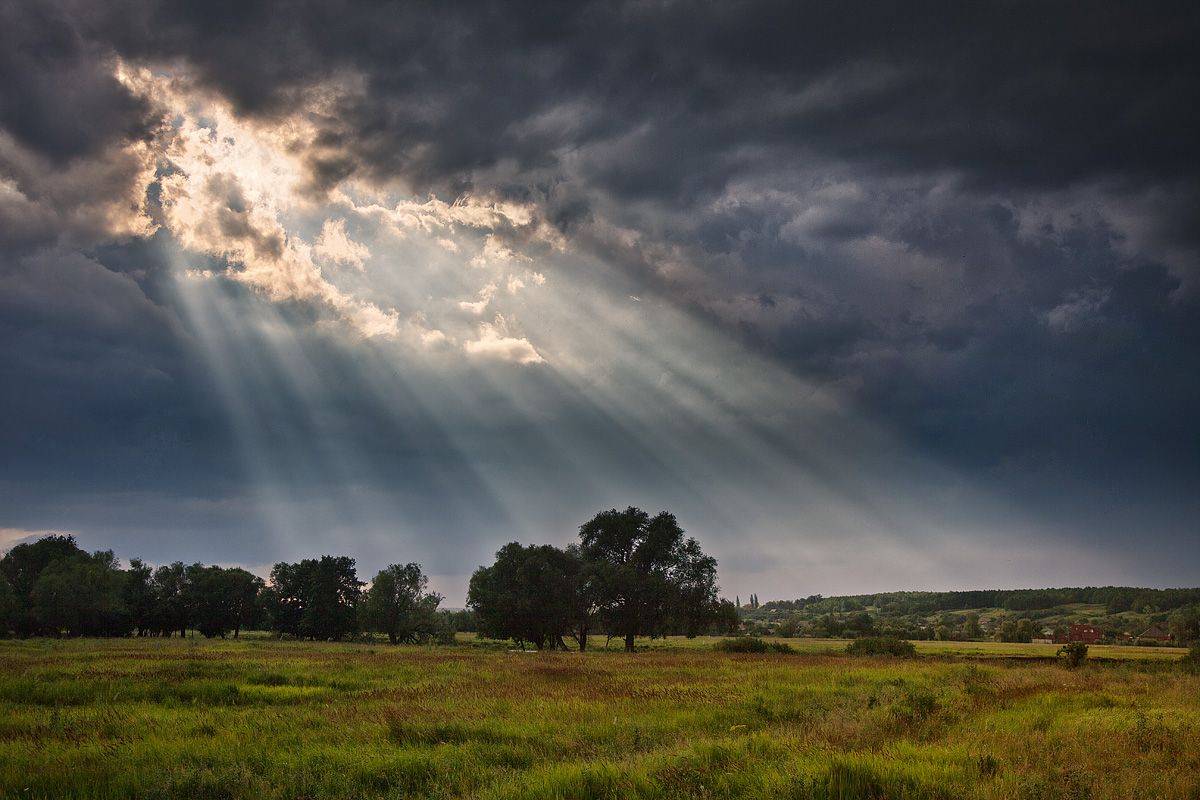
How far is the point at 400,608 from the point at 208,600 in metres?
31.2

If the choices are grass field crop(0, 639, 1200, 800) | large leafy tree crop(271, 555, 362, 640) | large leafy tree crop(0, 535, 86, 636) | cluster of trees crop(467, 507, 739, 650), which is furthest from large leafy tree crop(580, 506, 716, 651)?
large leafy tree crop(0, 535, 86, 636)

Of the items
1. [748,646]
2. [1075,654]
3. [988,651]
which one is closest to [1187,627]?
[988,651]

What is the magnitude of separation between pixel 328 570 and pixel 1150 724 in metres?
92.3

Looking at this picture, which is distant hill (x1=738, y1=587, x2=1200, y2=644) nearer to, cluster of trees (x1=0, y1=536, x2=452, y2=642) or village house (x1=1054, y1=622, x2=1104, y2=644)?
village house (x1=1054, y1=622, x2=1104, y2=644)

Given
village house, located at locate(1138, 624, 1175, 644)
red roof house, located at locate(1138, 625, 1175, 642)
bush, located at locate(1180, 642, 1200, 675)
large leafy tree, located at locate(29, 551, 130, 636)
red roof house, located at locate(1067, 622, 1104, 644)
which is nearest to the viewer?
bush, located at locate(1180, 642, 1200, 675)

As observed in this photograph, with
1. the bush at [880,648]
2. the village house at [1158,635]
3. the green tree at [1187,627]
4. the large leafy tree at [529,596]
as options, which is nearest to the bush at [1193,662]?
the bush at [880,648]

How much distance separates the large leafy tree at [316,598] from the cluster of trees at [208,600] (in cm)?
14

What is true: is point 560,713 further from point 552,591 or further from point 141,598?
point 141,598

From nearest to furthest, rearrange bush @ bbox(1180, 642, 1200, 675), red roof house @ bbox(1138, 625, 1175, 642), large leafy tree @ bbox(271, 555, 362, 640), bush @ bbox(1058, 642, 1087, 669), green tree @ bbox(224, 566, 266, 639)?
bush @ bbox(1180, 642, 1200, 675)
bush @ bbox(1058, 642, 1087, 669)
large leafy tree @ bbox(271, 555, 362, 640)
green tree @ bbox(224, 566, 266, 639)
red roof house @ bbox(1138, 625, 1175, 642)

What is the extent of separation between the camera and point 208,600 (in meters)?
90.4

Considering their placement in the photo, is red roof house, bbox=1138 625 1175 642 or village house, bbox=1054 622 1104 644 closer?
red roof house, bbox=1138 625 1175 642

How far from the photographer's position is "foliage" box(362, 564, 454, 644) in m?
81.4

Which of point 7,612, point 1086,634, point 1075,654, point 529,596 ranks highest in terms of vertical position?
point 529,596

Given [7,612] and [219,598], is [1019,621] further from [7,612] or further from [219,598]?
[7,612]
